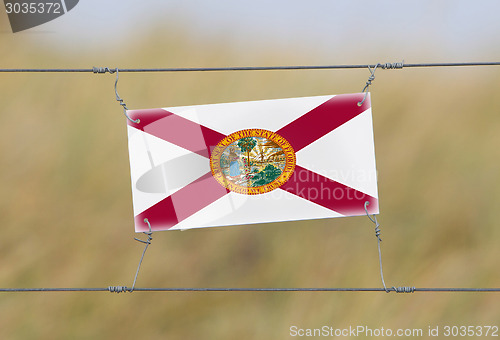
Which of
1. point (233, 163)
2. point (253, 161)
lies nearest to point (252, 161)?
point (253, 161)

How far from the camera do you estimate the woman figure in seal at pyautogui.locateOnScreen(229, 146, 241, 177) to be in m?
3.21

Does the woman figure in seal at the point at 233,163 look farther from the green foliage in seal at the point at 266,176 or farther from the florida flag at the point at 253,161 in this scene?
the green foliage in seal at the point at 266,176

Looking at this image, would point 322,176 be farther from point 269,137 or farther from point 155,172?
point 155,172

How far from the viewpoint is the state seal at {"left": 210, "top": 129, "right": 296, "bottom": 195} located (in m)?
3.20

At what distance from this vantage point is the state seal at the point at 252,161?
320 centimetres

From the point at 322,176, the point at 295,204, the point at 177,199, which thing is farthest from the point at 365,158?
the point at 177,199

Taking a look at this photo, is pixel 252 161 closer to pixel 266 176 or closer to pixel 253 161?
pixel 253 161

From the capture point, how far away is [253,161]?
321 cm

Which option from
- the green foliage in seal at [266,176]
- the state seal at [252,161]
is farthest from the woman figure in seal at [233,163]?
the green foliage in seal at [266,176]

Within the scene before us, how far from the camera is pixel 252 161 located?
321 centimetres

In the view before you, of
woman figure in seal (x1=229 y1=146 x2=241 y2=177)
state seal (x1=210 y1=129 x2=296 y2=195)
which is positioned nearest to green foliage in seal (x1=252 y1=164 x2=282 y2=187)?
state seal (x1=210 y1=129 x2=296 y2=195)

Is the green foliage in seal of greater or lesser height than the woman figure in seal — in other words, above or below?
below

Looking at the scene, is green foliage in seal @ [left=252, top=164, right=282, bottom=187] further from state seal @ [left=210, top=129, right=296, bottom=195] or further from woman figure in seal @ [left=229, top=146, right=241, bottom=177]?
woman figure in seal @ [left=229, top=146, right=241, bottom=177]

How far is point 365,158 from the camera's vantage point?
10.4 feet
